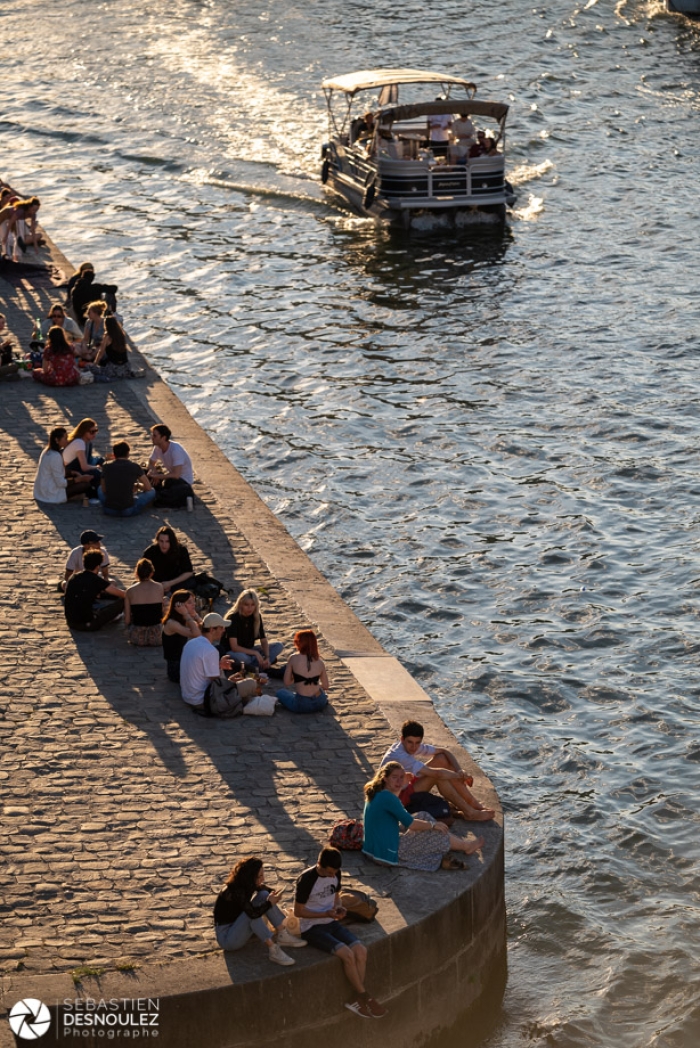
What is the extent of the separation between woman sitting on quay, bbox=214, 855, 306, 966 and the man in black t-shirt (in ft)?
16.4

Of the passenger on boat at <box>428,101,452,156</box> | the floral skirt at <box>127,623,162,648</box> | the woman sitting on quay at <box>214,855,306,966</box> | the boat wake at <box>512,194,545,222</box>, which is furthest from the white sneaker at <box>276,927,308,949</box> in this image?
the passenger on boat at <box>428,101,452,156</box>

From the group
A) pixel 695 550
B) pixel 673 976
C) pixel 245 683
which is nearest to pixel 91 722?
pixel 245 683

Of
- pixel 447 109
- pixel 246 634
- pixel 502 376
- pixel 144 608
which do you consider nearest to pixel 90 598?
pixel 144 608

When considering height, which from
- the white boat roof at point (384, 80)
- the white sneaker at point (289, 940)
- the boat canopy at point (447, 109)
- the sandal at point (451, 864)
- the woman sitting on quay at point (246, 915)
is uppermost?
the white boat roof at point (384, 80)

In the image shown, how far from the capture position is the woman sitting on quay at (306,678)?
13.8 meters

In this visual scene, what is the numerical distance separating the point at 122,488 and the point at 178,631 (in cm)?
393

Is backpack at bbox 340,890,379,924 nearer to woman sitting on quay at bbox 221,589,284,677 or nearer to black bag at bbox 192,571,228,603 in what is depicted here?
woman sitting on quay at bbox 221,589,284,677

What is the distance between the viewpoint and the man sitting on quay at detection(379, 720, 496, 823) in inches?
485

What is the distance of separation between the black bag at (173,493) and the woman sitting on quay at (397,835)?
23.3 ft

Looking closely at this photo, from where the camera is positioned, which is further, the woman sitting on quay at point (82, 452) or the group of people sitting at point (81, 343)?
the group of people sitting at point (81, 343)

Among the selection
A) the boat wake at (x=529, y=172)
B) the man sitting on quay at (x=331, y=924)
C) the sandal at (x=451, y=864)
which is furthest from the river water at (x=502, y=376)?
the man sitting on quay at (x=331, y=924)

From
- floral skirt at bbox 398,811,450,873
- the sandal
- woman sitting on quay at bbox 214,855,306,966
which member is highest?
woman sitting on quay at bbox 214,855,306,966

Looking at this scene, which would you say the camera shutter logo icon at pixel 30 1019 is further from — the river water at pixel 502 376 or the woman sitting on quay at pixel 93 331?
the woman sitting on quay at pixel 93 331

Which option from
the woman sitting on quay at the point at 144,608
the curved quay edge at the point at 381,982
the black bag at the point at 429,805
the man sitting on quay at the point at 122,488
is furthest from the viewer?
the man sitting on quay at the point at 122,488
